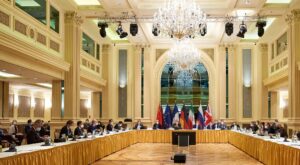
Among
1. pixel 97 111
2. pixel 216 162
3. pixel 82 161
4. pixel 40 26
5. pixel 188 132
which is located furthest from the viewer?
pixel 97 111

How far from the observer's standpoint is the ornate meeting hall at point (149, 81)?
11438 mm

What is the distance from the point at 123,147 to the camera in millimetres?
15828

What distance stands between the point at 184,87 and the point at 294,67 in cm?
901

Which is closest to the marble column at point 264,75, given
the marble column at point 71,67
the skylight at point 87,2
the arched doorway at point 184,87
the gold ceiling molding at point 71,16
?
the arched doorway at point 184,87

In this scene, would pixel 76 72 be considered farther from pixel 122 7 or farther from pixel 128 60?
pixel 128 60

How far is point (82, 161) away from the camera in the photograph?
988cm

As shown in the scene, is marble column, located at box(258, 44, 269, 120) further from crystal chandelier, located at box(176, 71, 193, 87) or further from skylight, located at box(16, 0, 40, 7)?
skylight, located at box(16, 0, 40, 7)

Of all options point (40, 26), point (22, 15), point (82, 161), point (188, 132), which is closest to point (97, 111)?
point (188, 132)

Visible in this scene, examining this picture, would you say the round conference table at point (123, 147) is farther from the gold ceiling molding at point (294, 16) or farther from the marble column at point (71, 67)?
the gold ceiling molding at point (294, 16)

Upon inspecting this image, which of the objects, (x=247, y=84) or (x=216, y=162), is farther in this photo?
(x=247, y=84)

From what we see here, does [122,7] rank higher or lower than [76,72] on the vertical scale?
higher

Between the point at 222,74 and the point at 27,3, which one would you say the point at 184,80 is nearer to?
the point at 222,74

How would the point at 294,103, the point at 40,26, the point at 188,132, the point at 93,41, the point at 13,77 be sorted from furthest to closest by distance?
1. the point at 93,41
2. the point at 188,132
3. the point at 13,77
4. the point at 294,103
5. the point at 40,26

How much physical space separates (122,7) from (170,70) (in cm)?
894
